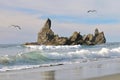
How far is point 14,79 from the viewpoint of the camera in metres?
12.9

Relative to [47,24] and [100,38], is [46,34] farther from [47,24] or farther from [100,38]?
[100,38]

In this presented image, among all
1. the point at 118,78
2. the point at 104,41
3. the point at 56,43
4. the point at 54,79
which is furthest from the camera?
the point at 104,41

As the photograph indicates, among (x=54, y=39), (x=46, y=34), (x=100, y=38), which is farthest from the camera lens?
(x=100, y=38)

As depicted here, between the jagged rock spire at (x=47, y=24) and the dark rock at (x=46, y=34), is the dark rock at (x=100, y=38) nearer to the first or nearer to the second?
the dark rock at (x=46, y=34)

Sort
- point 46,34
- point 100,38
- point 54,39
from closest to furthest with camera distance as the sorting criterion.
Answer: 1. point 46,34
2. point 54,39
3. point 100,38

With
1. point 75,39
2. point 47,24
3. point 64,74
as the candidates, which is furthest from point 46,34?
point 64,74

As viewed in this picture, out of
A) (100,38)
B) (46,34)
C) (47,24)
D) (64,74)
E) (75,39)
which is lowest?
(64,74)

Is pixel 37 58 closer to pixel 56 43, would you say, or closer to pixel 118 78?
pixel 118 78

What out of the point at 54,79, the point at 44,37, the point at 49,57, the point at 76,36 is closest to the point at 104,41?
the point at 76,36

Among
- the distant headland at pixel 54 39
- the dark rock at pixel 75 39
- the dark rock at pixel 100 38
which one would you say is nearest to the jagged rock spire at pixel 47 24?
the distant headland at pixel 54 39

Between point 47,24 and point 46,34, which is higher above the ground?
point 47,24

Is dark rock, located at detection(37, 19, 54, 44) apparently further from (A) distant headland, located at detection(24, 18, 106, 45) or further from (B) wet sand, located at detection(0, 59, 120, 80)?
(B) wet sand, located at detection(0, 59, 120, 80)

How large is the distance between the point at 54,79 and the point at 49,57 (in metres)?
14.2

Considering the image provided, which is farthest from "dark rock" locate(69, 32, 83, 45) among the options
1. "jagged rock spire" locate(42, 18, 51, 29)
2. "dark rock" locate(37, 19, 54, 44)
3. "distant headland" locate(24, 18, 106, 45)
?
"jagged rock spire" locate(42, 18, 51, 29)
